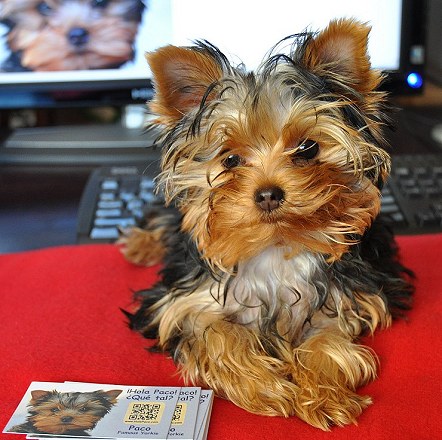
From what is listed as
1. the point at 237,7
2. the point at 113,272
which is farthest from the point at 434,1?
the point at 113,272

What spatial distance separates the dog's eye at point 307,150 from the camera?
1067 millimetres

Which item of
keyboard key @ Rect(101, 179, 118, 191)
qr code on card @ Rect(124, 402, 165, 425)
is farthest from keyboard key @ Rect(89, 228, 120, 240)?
qr code on card @ Rect(124, 402, 165, 425)

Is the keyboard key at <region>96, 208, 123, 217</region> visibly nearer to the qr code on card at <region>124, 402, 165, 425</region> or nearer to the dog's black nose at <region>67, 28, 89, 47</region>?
the dog's black nose at <region>67, 28, 89, 47</region>

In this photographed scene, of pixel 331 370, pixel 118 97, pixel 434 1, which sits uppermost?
pixel 434 1

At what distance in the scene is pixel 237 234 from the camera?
1.08 m

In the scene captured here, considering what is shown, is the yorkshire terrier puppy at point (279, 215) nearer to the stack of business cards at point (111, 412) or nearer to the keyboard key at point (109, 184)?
the stack of business cards at point (111, 412)

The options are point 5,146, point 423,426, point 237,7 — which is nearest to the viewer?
point 423,426

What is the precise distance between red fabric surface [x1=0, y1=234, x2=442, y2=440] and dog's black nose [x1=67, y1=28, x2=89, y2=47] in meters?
0.56

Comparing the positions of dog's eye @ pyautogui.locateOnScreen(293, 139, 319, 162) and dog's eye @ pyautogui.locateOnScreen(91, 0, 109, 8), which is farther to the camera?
dog's eye @ pyautogui.locateOnScreen(91, 0, 109, 8)

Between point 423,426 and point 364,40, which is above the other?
point 364,40

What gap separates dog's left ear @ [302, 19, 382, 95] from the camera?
1.03 meters

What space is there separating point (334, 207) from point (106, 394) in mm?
437

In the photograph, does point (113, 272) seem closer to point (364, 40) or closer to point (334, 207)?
point (334, 207)

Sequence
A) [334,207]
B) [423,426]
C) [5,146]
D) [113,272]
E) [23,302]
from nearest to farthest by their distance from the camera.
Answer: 1. [423,426]
2. [334,207]
3. [23,302]
4. [113,272]
5. [5,146]
